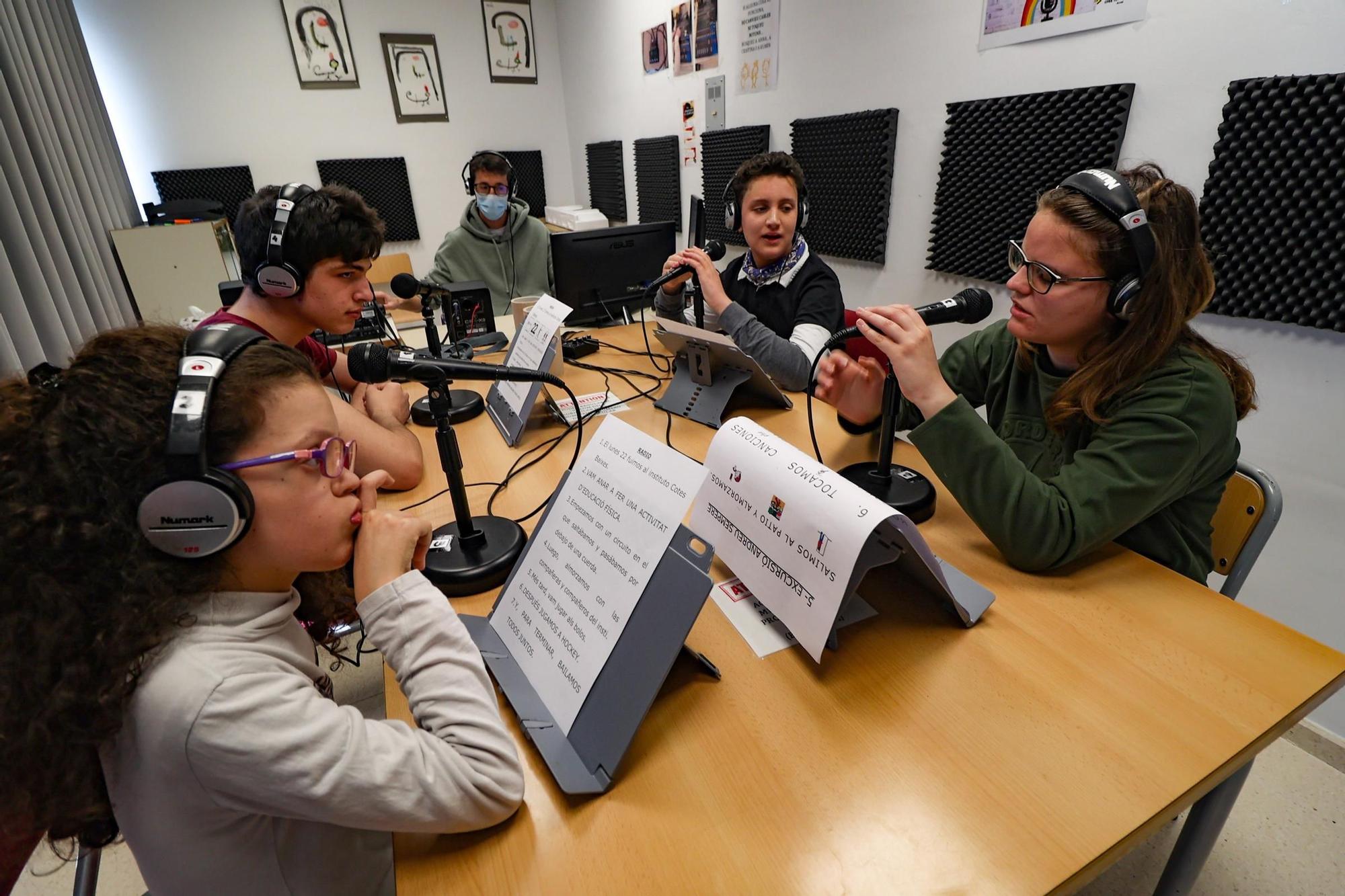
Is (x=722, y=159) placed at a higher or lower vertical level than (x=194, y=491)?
higher

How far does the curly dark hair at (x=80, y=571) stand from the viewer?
52 centimetres

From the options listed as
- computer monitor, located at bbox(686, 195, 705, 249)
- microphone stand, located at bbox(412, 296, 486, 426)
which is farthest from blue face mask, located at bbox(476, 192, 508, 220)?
microphone stand, located at bbox(412, 296, 486, 426)

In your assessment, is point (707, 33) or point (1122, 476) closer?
point (1122, 476)

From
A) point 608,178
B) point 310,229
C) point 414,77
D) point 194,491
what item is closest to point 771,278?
point 310,229

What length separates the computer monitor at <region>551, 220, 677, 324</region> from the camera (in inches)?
77.6

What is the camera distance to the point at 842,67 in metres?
2.35

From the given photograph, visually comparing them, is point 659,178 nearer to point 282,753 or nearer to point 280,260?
point 280,260

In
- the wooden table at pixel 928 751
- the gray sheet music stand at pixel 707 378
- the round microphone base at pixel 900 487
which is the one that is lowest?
the wooden table at pixel 928 751

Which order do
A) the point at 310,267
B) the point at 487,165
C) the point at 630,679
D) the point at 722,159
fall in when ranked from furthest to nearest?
the point at 722,159 < the point at 487,165 < the point at 310,267 < the point at 630,679

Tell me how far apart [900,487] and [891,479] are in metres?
0.02

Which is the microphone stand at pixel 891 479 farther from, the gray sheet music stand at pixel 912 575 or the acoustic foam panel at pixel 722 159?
the acoustic foam panel at pixel 722 159

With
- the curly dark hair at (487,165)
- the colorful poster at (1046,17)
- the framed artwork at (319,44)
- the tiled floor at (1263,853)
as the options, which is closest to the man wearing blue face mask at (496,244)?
the curly dark hair at (487,165)

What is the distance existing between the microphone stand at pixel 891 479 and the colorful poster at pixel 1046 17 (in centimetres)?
129

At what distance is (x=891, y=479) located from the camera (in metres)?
1.12
